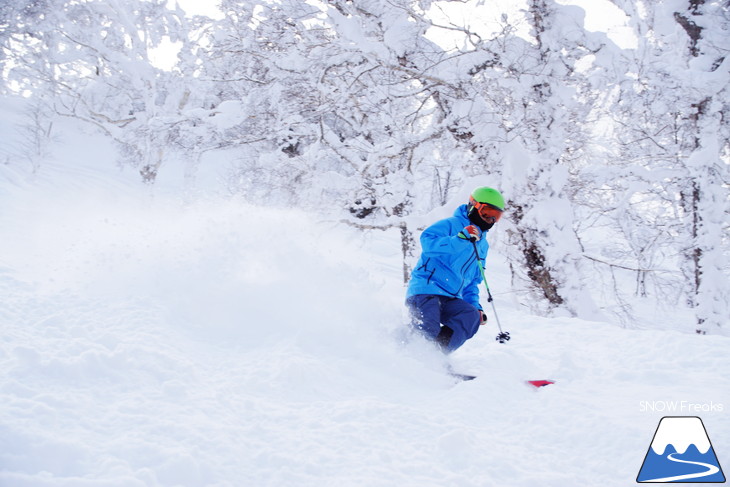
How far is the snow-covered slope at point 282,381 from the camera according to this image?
1928 mm

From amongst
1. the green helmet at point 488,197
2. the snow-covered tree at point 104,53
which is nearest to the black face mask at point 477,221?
the green helmet at point 488,197

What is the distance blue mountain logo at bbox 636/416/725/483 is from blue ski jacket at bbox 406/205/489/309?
194 cm

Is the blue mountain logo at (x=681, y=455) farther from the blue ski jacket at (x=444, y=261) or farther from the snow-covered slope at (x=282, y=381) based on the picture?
the blue ski jacket at (x=444, y=261)

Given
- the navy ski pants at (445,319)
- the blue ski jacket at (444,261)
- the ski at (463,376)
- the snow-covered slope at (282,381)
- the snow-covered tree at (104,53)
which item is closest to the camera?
the snow-covered slope at (282,381)

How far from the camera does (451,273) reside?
13.3 feet

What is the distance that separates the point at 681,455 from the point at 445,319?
2034mm

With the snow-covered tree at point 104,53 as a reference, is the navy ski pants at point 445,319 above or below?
below

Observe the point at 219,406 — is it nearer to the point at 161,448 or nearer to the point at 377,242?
the point at 161,448

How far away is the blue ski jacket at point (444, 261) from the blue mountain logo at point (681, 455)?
1.94 metres

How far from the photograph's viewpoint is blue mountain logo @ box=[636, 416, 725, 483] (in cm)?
194

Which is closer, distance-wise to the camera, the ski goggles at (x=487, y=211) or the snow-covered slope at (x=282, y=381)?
the snow-covered slope at (x=282, y=381)

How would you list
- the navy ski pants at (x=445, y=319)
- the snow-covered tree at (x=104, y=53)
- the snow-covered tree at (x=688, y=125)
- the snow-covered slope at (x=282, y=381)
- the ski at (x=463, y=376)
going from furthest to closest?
the snow-covered tree at (x=104, y=53), the snow-covered tree at (x=688, y=125), the navy ski pants at (x=445, y=319), the ski at (x=463, y=376), the snow-covered slope at (x=282, y=381)

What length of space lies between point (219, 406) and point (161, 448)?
1.73 ft

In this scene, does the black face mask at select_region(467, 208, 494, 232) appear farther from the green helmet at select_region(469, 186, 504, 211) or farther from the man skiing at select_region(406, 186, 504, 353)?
the green helmet at select_region(469, 186, 504, 211)
